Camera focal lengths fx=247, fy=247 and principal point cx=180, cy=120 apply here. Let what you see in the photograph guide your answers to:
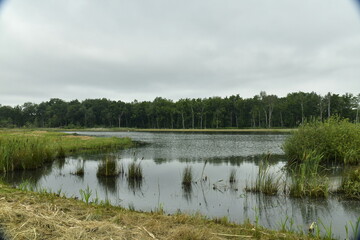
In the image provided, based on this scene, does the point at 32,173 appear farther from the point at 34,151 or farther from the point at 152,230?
the point at 152,230

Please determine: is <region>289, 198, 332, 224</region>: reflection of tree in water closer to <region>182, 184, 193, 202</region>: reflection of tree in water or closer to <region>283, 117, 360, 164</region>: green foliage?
<region>182, 184, 193, 202</region>: reflection of tree in water

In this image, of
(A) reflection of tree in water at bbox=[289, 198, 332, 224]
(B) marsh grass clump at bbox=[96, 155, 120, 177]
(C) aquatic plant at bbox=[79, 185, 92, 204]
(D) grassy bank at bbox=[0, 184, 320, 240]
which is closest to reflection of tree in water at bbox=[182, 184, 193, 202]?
(D) grassy bank at bbox=[0, 184, 320, 240]

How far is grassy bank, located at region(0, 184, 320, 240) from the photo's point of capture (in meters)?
4.72

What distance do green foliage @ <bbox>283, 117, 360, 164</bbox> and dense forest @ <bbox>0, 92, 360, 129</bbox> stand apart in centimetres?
4768

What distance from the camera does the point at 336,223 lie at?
7.23 meters

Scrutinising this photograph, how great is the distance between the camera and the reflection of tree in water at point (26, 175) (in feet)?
40.2

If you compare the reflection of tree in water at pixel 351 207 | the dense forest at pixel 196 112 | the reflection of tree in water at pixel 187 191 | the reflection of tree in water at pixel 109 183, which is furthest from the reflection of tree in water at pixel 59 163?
the dense forest at pixel 196 112

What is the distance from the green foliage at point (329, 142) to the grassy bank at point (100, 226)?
13.3 m

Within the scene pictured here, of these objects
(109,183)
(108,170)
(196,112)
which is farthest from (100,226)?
(196,112)

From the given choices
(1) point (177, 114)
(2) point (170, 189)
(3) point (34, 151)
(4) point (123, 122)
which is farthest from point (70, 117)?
(2) point (170, 189)

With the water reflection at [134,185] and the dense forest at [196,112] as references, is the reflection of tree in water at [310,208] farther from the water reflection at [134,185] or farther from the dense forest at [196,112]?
the dense forest at [196,112]

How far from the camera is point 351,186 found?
9.76 m

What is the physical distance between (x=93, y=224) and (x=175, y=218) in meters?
2.08

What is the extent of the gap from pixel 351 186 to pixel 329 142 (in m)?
8.93
